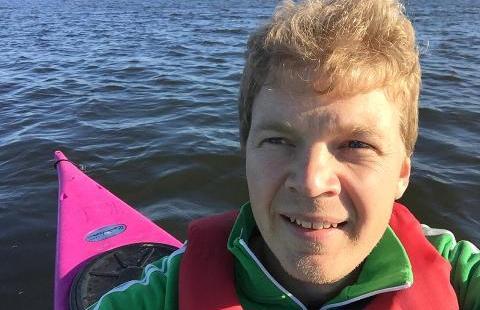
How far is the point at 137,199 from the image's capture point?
516cm

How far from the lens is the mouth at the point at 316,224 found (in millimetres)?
1607

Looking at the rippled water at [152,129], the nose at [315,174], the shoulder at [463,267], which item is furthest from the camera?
the rippled water at [152,129]

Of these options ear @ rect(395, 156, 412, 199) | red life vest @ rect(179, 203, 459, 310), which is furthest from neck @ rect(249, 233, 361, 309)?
ear @ rect(395, 156, 412, 199)

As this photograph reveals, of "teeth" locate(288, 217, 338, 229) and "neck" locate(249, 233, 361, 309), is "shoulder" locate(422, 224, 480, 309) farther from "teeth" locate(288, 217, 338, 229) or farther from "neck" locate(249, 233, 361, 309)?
"teeth" locate(288, 217, 338, 229)

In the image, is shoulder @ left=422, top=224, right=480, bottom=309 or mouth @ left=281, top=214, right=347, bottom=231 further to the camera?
shoulder @ left=422, top=224, right=480, bottom=309

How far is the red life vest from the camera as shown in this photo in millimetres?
1786

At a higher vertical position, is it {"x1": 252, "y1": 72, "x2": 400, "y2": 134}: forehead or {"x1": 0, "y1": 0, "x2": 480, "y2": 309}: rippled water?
{"x1": 252, "y1": 72, "x2": 400, "y2": 134}: forehead

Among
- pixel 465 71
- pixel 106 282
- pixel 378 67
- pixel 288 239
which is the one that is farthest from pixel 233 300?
pixel 465 71

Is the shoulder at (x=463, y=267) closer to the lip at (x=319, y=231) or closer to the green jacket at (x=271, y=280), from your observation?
the green jacket at (x=271, y=280)

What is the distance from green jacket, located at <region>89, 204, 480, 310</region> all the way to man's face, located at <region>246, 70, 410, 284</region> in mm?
148

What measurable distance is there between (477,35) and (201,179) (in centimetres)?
1075

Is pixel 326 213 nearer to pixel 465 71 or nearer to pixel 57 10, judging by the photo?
pixel 465 71

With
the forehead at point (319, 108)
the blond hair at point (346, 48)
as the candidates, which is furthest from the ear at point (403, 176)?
the forehead at point (319, 108)

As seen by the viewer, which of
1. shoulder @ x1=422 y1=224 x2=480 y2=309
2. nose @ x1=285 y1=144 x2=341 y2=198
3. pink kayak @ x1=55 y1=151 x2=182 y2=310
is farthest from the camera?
pink kayak @ x1=55 y1=151 x2=182 y2=310
